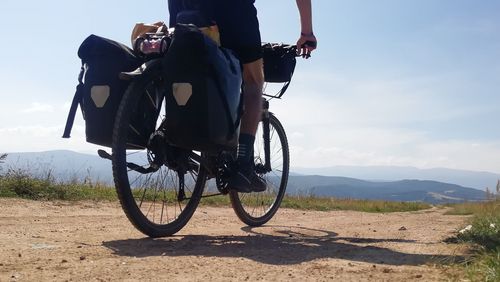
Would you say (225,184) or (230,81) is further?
(225,184)

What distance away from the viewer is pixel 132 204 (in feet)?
10.6

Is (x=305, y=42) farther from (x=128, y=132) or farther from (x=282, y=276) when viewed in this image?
(x=282, y=276)

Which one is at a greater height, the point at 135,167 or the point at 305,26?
the point at 305,26

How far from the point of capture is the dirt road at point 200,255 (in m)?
2.24

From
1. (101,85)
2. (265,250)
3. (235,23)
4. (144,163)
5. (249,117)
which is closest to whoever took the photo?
(265,250)

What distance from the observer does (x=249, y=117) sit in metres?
4.04

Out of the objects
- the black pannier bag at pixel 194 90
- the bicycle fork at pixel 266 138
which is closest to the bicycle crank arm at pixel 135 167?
the black pannier bag at pixel 194 90

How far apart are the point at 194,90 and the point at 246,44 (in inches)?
37.4

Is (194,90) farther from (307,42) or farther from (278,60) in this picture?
(278,60)

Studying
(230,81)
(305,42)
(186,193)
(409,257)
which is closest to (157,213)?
(186,193)

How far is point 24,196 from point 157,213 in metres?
2.55

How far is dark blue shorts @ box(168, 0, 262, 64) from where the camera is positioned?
12.5ft

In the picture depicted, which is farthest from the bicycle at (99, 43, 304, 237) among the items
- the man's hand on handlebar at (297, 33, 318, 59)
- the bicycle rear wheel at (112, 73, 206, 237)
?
the man's hand on handlebar at (297, 33, 318, 59)

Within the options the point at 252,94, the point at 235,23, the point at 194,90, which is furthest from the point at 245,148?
the point at 194,90
